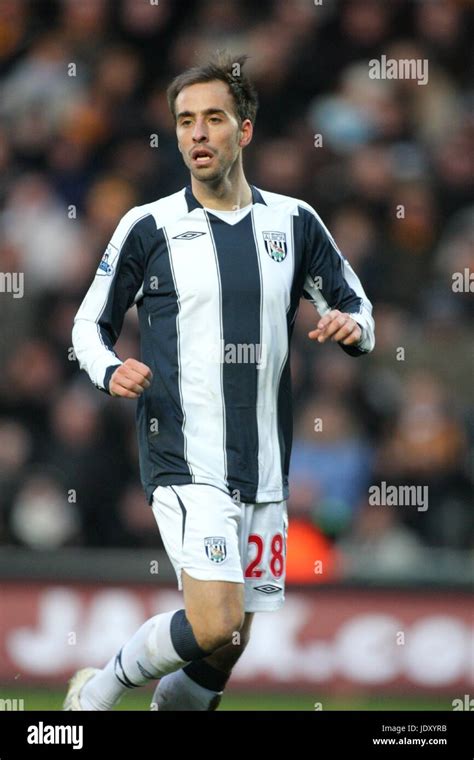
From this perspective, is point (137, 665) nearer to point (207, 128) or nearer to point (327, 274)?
point (327, 274)

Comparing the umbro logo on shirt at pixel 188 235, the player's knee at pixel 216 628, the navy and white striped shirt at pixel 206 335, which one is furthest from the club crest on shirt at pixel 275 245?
the player's knee at pixel 216 628

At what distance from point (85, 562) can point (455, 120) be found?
4811mm

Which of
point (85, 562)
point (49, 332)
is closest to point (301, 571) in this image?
point (85, 562)

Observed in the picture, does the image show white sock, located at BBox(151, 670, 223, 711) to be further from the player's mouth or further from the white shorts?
the player's mouth

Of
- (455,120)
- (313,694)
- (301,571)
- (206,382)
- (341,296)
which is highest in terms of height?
(455,120)

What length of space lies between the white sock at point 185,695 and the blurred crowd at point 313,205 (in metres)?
2.97

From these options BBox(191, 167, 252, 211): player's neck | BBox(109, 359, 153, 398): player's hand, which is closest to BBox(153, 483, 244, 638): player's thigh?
BBox(109, 359, 153, 398): player's hand

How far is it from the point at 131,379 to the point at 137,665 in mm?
1118

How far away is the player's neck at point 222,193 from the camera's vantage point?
547cm

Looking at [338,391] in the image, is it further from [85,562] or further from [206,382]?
[206,382]

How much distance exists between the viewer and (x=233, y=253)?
5.41 metres

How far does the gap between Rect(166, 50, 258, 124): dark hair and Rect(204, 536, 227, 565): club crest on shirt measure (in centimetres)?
165

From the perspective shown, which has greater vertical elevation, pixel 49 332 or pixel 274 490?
pixel 49 332

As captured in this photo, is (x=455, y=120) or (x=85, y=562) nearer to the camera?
(x=85, y=562)
